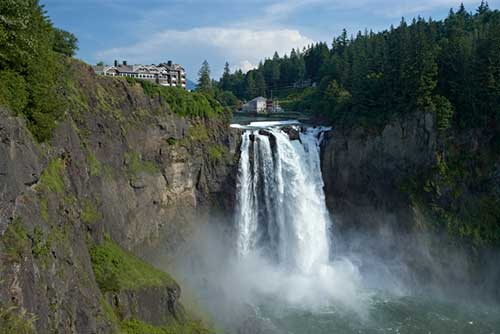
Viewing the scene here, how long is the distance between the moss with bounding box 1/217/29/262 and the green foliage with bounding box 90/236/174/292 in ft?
27.2

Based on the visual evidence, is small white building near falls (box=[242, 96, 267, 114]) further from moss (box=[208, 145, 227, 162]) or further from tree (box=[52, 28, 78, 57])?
tree (box=[52, 28, 78, 57])

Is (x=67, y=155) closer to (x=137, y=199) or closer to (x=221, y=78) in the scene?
(x=137, y=199)

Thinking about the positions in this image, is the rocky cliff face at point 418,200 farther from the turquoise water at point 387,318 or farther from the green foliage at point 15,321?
the green foliage at point 15,321

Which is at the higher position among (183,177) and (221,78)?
(221,78)

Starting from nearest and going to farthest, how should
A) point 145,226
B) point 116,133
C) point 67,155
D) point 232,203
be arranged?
A: point 67,155 → point 116,133 → point 145,226 → point 232,203

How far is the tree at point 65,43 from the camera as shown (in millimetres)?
29170

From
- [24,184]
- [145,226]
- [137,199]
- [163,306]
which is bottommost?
[163,306]

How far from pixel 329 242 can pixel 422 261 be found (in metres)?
8.29

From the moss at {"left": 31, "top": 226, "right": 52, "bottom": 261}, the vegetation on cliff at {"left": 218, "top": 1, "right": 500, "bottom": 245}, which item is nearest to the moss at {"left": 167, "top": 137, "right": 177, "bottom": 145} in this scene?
the vegetation on cliff at {"left": 218, "top": 1, "right": 500, "bottom": 245}

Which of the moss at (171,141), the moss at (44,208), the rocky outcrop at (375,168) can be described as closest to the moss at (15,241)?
the moss at (44,208)

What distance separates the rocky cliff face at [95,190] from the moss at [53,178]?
2.6 inches

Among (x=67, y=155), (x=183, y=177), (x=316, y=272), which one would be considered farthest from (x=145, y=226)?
(x=316, y=272)

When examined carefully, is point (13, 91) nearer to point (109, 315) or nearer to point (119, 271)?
point (109, 315)

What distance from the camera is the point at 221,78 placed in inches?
4899
